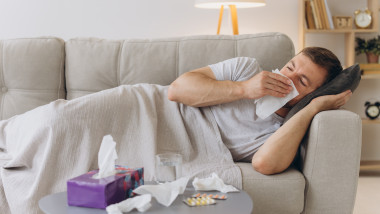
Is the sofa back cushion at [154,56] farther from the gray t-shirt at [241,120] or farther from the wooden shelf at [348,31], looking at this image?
the wooden shelf at [348,31]

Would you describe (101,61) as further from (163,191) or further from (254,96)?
(163,191)

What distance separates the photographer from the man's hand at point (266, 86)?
6.05 ft

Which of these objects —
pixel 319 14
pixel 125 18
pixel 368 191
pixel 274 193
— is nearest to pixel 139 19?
pixel 125 18

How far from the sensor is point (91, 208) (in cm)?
121

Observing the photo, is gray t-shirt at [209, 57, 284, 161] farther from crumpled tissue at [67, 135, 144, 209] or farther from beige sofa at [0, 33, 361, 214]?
crumpled tissue at [67, 135, 144, 209]

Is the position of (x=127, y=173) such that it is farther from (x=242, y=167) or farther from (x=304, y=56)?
(x=304, y=56)

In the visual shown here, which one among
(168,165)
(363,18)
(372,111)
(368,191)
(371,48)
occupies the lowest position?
(368,191)

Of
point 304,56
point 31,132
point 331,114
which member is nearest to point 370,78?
point 304,56

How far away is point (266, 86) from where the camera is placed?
1.84m

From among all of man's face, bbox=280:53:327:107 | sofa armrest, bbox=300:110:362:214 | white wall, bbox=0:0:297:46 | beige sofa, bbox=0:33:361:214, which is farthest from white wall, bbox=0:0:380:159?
sofa armrest, bbox=300:110:362:214

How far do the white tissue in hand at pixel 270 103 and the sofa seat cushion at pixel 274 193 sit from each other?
0.32 m

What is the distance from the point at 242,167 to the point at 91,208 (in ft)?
2.36

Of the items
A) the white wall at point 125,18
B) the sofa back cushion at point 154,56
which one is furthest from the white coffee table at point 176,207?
the white wall at point 125,18

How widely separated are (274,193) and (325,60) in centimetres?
61
